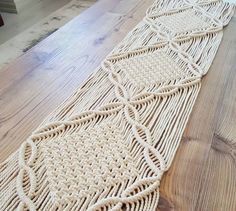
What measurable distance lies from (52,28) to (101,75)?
5.14ft

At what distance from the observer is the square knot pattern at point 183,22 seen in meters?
0.89

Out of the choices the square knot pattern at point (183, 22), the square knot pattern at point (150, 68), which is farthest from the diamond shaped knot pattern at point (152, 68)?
the square knot pattern at point (183, 22)

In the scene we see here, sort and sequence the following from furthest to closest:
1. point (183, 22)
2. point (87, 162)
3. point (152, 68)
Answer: point (183, 22), point (152, 68), point (87, 162)

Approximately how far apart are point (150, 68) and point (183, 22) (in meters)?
0.29

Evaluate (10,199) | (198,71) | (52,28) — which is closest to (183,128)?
(198,71)

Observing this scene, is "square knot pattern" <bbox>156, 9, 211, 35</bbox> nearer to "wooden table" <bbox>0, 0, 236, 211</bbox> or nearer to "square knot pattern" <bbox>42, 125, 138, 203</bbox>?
"wooden table" <bbox>0, 0, 236, 211</bbox>

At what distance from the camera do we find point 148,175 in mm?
478

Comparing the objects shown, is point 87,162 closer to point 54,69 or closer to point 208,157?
point 208,157

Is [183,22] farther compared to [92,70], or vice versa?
[183,22]

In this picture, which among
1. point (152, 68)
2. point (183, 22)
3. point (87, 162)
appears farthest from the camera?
point (183, 22)

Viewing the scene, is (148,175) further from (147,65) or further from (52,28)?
(52,28)

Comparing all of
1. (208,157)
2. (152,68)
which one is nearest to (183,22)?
(152,68)

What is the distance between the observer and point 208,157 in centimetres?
51

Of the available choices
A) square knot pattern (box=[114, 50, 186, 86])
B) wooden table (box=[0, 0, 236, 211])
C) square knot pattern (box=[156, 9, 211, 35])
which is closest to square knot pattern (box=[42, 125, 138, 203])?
wooden table (box=[0, 0, 236, 211])
